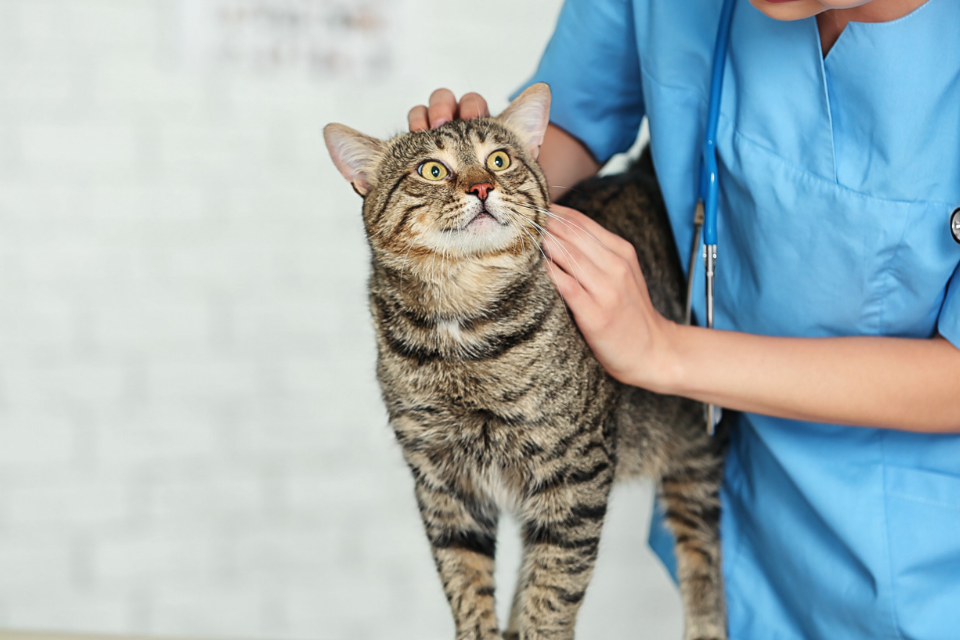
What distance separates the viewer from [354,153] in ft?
3.34

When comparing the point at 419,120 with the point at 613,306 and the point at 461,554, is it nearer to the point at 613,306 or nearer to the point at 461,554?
the point at 613,306

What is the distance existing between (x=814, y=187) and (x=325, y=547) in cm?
166

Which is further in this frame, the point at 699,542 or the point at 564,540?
the point at 699,542

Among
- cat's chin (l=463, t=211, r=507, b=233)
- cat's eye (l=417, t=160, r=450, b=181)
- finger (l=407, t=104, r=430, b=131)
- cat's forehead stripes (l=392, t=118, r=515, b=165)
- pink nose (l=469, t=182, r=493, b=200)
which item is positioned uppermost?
finger (l=407, t=104, r=430, b=131)

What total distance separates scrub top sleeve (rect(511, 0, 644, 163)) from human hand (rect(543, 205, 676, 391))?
12.3 inches

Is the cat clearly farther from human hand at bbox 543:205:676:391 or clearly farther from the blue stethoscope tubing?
the blue stethoscope tubing

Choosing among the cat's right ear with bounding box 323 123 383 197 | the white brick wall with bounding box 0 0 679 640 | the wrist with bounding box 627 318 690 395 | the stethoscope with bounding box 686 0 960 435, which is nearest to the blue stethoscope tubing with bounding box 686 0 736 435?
the stethoscope with bounding box 686 0 960 435

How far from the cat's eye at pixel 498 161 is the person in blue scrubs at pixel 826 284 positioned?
0.26 feet

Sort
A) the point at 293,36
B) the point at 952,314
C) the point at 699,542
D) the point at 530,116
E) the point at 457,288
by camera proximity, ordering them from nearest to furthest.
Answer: the point at 952,314 → the point at 457,288 → the point at 530,116 → the point at 699,542 → the point at 293,36

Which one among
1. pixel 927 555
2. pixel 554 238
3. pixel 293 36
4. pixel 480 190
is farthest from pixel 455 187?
pixel 293 36

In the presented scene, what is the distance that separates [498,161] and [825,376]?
1.52 feet

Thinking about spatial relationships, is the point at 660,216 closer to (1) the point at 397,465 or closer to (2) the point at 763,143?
(2) the point at 763,143

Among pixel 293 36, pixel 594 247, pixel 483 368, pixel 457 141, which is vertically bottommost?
pixel 483 368

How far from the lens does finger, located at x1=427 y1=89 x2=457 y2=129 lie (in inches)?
40.3
